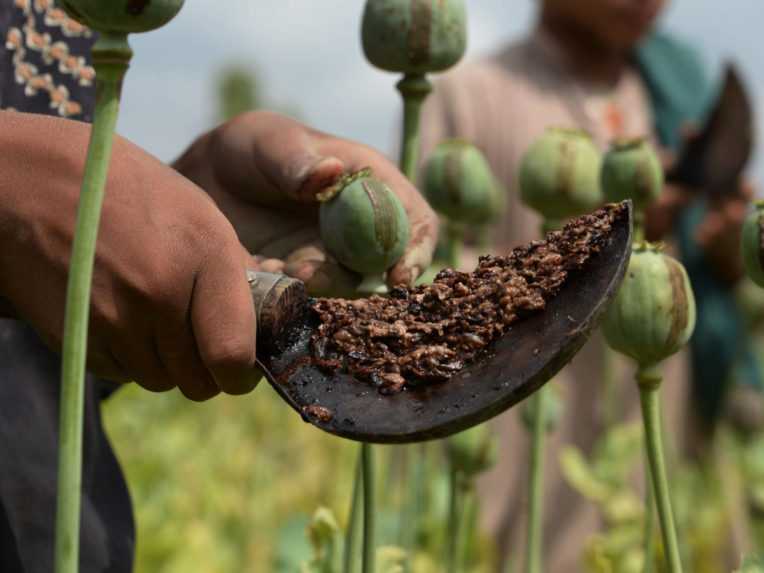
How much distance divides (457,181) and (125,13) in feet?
1.67

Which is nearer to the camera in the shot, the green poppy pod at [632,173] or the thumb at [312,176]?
the thumb at [312,176]

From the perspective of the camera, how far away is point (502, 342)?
0.50 m

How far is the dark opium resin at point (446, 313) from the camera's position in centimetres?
51

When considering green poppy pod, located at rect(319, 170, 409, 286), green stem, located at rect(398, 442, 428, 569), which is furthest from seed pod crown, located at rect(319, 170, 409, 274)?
green stem, located at rect(398, 442, 428, 569)

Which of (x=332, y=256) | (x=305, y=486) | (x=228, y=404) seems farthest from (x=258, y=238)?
(x=228, y=404)

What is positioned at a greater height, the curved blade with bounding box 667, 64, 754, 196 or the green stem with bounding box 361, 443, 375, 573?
the curved blade with bounding box 667, 64, 754, 196

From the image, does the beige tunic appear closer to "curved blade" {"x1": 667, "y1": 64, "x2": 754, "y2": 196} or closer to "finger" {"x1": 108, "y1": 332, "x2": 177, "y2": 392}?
"curved blade" {"x1": 667, "y1": 64, "x2": 754, "y2": 196}

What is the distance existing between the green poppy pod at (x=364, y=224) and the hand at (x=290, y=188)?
0.02m

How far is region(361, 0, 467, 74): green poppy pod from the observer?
0.65 meters

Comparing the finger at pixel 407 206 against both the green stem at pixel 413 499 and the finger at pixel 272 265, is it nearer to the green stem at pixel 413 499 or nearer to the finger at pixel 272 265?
the finger at pixel 272 265

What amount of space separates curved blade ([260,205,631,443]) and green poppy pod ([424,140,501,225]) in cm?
40

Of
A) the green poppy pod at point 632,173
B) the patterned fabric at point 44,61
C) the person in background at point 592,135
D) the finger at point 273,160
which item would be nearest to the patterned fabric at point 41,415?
the patterned fabric at point 44,61

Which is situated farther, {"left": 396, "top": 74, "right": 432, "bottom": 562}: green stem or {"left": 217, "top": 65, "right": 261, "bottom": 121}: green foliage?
{"left": 217, "top": 65, "right": 261, "bottom": 121}: green foliage

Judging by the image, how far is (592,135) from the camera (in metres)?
1.76
